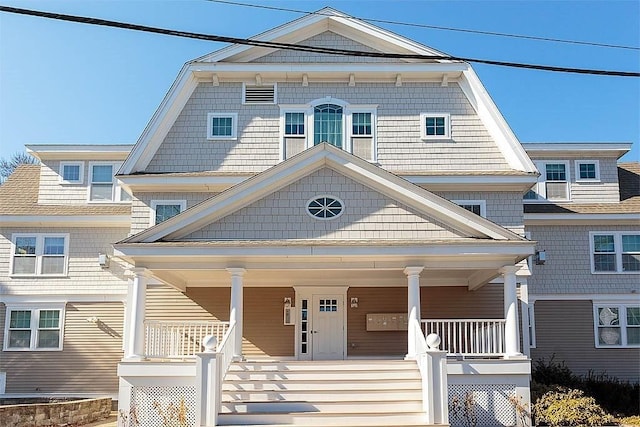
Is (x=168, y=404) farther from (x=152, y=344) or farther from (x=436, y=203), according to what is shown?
(x=436, y=203)

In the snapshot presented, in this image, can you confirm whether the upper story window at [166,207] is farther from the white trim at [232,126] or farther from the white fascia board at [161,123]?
the white trim at [232,126]

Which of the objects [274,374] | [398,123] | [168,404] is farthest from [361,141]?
Result: [168,404]

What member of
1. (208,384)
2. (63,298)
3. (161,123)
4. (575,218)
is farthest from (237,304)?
(575,218)

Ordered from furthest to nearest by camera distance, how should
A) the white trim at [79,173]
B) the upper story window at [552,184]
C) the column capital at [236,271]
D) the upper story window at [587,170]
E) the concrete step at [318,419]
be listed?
the upper story window at [587,170] → the upper story window at [552,184] → the white trim at [79,173] → the column capital at [236,271] → the concrete step at [318,419]

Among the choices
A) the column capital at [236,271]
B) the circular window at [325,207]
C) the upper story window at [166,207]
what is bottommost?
the column capital at [236,271]

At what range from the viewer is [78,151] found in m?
17.6

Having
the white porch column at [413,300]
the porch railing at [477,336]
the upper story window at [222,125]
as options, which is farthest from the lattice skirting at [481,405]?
the upper story window at [222,125]

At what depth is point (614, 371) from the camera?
1673cm

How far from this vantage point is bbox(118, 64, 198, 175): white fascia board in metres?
15.1

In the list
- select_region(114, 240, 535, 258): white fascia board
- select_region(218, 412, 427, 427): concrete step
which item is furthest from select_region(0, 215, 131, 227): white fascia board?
select_region(218, 412, 427, 427): concrete step

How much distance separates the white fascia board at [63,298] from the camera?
1644cm

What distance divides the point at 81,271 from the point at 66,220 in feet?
4.39

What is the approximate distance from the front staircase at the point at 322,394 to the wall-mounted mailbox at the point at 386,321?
318 centimetres

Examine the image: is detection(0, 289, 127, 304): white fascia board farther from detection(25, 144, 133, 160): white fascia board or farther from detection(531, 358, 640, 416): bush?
detection(531, 358, 640, 416): bush
